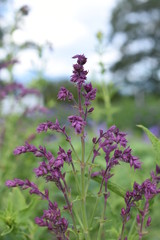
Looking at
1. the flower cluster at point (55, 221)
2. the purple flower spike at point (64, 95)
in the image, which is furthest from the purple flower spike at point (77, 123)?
the flower cluster at point (55, 221)

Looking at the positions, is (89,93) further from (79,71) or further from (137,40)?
(137,40)

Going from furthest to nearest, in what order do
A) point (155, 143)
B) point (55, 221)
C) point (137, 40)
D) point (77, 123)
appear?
point (137, 40) → point (155, 143) → point (55, 221) → point (77, 123)

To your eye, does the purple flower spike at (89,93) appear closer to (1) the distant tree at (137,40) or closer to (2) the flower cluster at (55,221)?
(2) the flower cluster at (55,221)

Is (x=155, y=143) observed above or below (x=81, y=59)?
below

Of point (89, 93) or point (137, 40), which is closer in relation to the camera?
point (89, 93)

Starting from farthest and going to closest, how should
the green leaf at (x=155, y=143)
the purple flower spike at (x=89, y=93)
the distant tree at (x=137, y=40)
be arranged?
the distant tree at (x=137, y=40) < the green leaf at (x=155, y=143) < the purple flower spike at (x=89, y=93)

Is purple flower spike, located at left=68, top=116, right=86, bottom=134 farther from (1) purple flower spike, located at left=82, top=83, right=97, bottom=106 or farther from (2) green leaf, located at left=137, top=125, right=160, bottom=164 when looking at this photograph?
(2) green leaf, located at left=137, top=125, right=160, bottom=164

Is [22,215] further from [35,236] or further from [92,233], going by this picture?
[92,233]

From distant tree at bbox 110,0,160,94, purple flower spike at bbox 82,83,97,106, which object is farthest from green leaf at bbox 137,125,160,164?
distant tree at bbox 110,0,160,94

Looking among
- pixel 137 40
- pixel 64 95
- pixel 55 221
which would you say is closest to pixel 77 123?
pixel 64 95

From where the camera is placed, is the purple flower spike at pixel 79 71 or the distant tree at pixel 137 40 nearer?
the purple flower spike at pixel 79 71
